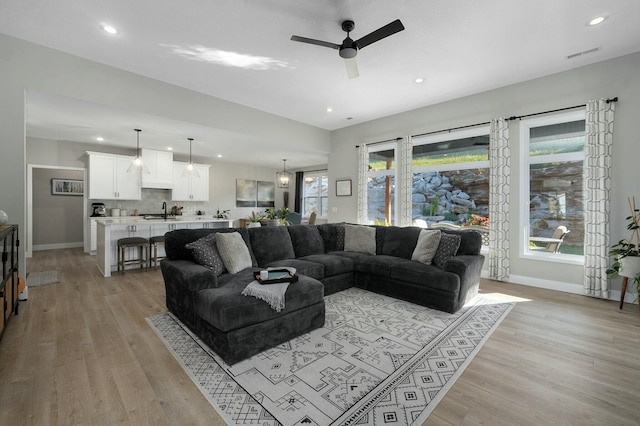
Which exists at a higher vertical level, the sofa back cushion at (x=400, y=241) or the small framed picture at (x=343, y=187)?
the small framed picture at (x=343, y=187)

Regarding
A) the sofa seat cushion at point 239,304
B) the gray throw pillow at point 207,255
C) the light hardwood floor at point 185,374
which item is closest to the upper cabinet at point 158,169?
the light hardwood floor at point 185,374

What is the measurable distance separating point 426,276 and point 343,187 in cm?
381

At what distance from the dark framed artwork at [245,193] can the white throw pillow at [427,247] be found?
725 centimetres

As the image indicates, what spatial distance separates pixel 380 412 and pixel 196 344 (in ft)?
5.24

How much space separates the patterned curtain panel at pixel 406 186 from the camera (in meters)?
5.57

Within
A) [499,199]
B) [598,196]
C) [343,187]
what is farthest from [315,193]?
[598,196]

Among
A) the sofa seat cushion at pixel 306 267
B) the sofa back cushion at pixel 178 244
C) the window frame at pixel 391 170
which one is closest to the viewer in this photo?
the sofa back cushion at pixel 178 244

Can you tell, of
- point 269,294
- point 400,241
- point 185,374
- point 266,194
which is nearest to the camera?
point 185,374

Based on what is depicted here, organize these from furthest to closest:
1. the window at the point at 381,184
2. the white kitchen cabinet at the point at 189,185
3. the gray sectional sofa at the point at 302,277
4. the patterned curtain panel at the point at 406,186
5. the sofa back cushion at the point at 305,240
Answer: the white kitchen cabinet at the point at 189,185 → the window at the point at 381,184 → the patterned curtain panel at the point at 406,186 → the sofa back cushion at the point at 305,240 → the gray sectional sofa at the point at 302,277

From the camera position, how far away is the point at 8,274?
8.54 feet

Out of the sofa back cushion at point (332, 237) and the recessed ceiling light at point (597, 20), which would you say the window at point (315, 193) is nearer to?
the sofa back cushion at point (332, 237)

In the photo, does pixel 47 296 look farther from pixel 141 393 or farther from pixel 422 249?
pixel 422 249

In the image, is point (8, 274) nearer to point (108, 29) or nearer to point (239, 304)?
point (239, 304)

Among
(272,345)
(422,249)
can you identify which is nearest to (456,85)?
(422,249)
